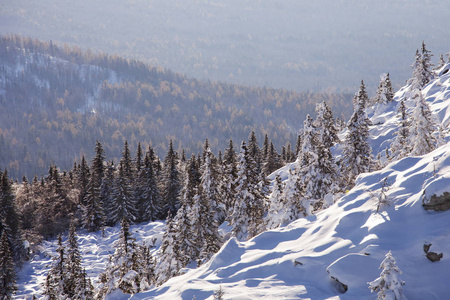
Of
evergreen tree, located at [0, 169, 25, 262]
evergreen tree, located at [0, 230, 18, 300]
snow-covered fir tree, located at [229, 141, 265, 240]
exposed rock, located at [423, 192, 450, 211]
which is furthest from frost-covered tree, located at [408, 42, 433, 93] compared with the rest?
evergreen tree, located at [0, 169, 25, 262]

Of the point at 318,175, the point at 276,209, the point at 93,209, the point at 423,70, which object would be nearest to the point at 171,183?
the point at 93,209

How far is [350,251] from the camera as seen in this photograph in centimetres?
1133

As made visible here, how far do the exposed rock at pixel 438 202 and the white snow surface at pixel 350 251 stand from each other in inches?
6.0

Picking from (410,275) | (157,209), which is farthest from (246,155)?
(157,209)

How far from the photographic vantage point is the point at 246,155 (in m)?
31.3

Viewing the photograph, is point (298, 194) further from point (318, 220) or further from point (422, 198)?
point (422, 198)

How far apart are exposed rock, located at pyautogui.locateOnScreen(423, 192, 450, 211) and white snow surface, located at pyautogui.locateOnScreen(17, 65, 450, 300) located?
6.0 inches

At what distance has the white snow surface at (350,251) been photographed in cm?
A: 1020

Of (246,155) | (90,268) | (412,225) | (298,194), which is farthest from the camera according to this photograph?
(90,268)

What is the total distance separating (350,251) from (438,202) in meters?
2.95

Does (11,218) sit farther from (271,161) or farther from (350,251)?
(350,251)

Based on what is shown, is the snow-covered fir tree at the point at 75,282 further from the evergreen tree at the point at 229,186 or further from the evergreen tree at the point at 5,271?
the evergreen tree at the point at 229,186

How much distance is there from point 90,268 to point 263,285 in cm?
3983

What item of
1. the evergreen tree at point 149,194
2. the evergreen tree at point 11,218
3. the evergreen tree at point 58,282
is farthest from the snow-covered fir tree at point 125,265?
the evergreen tree at point 149,194
